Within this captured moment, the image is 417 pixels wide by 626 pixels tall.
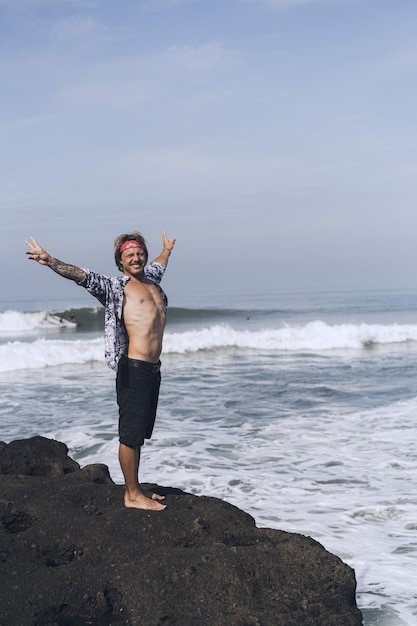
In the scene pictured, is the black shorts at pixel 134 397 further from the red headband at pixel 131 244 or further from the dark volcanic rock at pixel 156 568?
the red headband at pixel 131 244

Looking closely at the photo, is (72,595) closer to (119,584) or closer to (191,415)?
(119,584)

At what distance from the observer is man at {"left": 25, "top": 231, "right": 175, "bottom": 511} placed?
4.43m

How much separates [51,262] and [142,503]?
5.22 feet

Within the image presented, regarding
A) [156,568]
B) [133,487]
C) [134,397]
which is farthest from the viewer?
[134,397]

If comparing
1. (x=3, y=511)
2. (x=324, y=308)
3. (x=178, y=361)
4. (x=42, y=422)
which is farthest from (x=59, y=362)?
(x=324, y=308)

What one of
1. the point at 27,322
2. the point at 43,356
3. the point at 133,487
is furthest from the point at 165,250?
the point at 27,322

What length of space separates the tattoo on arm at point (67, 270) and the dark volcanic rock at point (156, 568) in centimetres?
133

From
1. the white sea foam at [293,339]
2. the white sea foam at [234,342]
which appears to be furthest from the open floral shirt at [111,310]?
the white sea foam at [293,339]

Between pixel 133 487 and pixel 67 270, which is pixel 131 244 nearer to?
pixel 67 270

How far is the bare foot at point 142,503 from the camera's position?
13.4 ft

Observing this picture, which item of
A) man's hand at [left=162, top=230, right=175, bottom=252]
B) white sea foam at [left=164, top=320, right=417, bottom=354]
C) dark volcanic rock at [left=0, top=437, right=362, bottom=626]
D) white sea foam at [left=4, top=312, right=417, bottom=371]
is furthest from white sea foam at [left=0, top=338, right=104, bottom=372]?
dark volcanic rock at [left=0, top=437, right=362, bottom=626]

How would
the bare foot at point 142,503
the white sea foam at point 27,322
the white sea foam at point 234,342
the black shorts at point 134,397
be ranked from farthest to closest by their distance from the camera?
1. the white sea foam at point 27,322
2. the white sea foam at point 234,342
3. the black shorts at point 134,397
4. the bare foot at point 142,503

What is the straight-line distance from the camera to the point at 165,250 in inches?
206

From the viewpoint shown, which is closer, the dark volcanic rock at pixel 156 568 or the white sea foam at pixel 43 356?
the dark volcanic rock at pixel 156 568
